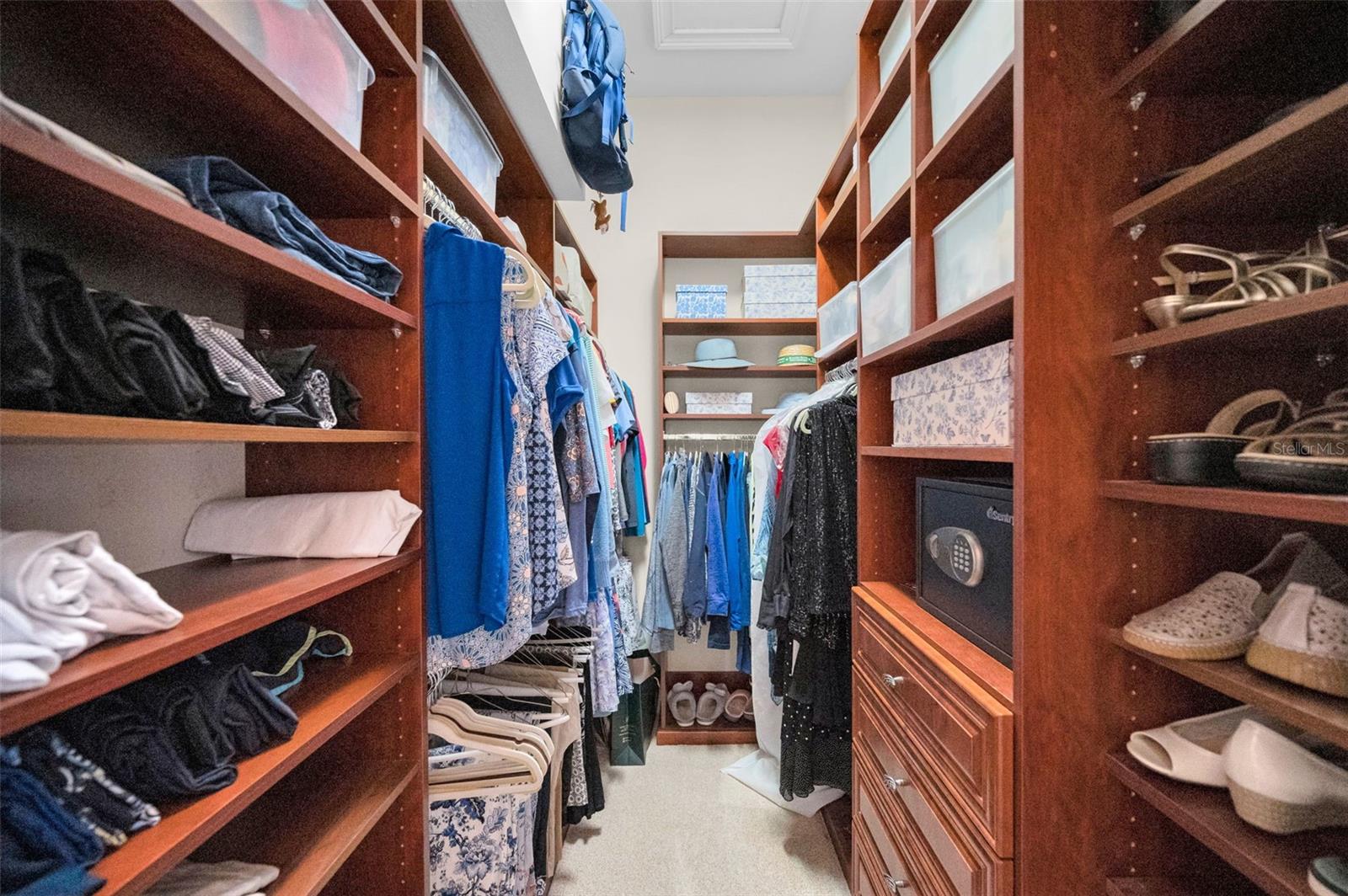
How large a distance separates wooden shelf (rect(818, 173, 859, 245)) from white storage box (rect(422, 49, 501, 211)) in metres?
1.07

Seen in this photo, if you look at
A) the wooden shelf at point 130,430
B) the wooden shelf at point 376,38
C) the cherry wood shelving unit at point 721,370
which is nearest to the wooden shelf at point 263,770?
the wooden shelf at point 130,430

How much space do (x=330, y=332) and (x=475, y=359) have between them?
0.95ft

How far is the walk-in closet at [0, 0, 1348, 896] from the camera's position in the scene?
0.53 metres

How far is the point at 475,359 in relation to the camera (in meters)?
1.00

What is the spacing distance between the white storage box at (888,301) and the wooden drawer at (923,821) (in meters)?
0.90

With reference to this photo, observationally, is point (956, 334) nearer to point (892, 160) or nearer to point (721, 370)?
point (892, 160)

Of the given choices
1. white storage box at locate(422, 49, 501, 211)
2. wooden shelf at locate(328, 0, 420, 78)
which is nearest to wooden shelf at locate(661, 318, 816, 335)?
white storage box at locate(422, 49, 501, 211)

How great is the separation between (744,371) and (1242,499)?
6.67 feet

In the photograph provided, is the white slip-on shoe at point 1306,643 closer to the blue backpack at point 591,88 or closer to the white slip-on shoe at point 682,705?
the blue backpack at point 591,88

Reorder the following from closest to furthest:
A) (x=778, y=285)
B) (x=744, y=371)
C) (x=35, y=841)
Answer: (x=35, y=841) < (x=778, y=285) < (x=744, y=371)

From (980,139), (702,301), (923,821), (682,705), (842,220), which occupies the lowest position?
(682,705)

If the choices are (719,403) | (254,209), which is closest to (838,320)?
(719,403)

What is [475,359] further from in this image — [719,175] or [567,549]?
[719,175]

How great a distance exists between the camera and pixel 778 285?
7.86 ft
